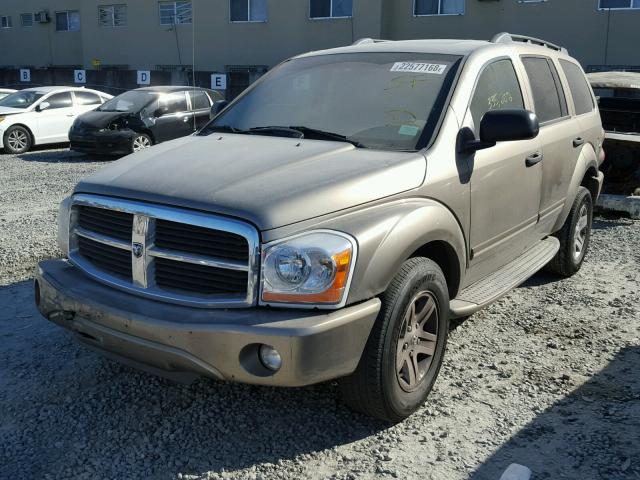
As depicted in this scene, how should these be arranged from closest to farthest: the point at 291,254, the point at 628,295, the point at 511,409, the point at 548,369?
the point at 291,254, the point at 511,409, the point at 548,369, the point at 628,295

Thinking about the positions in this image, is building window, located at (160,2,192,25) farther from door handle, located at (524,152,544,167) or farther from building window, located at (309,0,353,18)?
door handle, located at (524,152,544,167)

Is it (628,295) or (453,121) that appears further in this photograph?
(628,295)

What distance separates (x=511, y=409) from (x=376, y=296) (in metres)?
1.17

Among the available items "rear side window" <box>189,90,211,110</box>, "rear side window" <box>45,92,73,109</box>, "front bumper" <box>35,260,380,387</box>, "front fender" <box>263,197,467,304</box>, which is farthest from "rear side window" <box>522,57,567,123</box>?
"rear side window" <box>45,92,73,109</box>

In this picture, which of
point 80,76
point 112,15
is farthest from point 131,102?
point 112,15

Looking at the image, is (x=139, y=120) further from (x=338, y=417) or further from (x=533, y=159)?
(x=338, y=417)

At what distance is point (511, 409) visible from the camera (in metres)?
3.83

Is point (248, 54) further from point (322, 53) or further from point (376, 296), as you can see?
point (376, 296)

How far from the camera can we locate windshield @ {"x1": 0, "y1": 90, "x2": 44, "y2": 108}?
15906mm

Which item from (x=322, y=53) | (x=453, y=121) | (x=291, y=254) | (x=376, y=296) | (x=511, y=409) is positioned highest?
(x=322, y=53)

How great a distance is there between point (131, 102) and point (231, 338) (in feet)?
42.9

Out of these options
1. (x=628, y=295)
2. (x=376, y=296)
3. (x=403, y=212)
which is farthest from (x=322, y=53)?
(x=628, y=295)

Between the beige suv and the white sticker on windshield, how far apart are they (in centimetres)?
1

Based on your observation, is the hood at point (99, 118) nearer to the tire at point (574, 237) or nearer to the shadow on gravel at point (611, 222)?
the shadow on gravel at point (611, 222)
